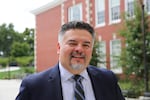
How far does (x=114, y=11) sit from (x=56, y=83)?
81.2ft

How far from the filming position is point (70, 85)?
9.30ft

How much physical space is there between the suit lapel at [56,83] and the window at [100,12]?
25.6 meters

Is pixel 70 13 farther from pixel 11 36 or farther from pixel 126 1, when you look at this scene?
pixel 11 36

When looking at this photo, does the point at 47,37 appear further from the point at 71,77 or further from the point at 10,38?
the point at 10,38

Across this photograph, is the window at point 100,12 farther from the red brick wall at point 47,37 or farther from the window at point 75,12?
the red brick wall at point 47,37

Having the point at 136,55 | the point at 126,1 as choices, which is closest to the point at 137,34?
the point at 136,55

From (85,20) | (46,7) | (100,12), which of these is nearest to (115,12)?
(100,12)

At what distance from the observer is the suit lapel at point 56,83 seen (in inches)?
109

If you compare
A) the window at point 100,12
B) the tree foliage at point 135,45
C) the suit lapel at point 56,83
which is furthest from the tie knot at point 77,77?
the window at point 100,12

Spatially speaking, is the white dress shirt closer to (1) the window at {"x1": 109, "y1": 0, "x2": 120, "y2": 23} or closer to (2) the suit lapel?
(2) the suit lapel

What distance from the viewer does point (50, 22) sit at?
118 feet

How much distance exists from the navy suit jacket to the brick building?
1823 cm

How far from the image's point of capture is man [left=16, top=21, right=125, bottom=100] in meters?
2.76

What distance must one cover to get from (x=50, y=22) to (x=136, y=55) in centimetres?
1771
